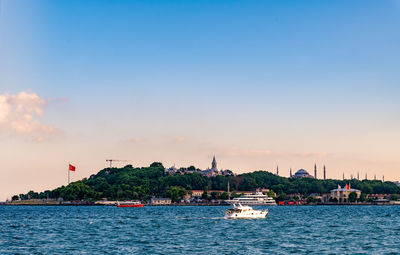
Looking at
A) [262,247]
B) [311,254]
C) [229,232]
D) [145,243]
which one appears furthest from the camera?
[229,232]

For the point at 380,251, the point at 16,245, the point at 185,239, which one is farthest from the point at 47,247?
the point at 380,251

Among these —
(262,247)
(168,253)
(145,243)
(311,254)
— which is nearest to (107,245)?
(145,243)

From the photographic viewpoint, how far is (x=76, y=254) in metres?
55.8

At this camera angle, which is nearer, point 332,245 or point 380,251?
point 380,251

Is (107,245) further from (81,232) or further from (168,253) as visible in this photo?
(81,232)

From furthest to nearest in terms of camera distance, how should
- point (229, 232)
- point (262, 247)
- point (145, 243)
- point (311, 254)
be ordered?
point (229, 232)
point (145, 243)
point (262, 247)
point (311, 254)

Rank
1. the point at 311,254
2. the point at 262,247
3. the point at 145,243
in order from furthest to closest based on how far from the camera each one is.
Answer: the point at 145,243 < the point at 262,247 < the point at 311,254

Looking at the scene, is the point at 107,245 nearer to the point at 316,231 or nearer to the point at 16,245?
the point at 16,245

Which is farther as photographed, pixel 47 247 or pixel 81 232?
pixel 81 232

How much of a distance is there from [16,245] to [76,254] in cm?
1167

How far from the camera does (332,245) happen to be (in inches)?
2493

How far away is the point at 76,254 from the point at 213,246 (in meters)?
15.0

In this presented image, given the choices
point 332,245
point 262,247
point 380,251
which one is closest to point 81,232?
point 262,247

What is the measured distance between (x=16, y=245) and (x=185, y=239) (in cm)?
1990
